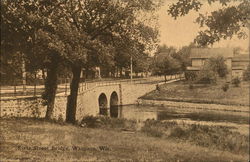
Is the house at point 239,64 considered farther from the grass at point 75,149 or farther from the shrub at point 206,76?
the grass at point 75,149

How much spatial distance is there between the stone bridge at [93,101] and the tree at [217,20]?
11.3m

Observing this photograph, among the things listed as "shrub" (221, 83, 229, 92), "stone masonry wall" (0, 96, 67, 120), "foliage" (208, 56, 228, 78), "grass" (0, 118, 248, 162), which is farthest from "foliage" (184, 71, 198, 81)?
"grass" (0, 118, 248, 162)

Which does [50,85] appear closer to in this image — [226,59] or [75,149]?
[75,149]

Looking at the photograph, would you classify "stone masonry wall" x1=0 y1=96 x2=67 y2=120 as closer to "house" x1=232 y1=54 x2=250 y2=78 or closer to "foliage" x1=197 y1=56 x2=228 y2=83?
"foliage" x1=197 y1=56 x2=228 y2=83

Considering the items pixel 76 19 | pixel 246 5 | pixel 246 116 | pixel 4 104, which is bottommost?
pixel 246 116

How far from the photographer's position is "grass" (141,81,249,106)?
37.6 meters

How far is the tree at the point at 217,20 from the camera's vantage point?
827cm

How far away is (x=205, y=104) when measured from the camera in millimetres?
37969

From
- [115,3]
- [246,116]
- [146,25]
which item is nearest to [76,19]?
[115,3]

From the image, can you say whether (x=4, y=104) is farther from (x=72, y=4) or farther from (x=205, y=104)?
(x=205, y=104)

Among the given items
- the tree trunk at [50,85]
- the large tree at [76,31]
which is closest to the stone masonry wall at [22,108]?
the tree trunk at [50,85]

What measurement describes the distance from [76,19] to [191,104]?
25492 mm

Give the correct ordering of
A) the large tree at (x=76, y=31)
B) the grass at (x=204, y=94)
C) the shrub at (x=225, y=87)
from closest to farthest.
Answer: the large tree at (x=76, y=31)
the grass at (x=204, y=94)
the shrub at (x=225, y=87)

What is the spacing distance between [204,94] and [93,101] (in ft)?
45.5
